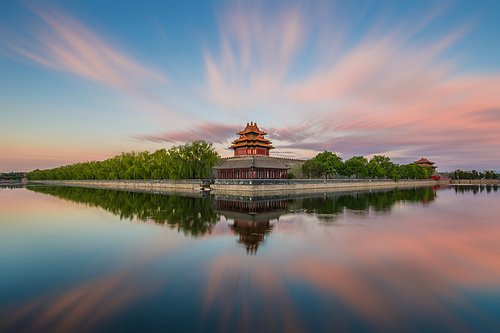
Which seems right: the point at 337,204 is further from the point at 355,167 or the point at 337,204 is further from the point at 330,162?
the point at 355,167

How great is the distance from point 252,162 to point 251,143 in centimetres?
1227

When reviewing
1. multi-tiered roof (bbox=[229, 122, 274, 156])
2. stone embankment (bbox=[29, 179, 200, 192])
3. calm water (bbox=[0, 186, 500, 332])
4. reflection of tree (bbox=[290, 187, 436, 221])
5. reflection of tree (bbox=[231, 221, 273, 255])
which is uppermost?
multi-tiered roof (bbox=[229, 122, 274, 156])

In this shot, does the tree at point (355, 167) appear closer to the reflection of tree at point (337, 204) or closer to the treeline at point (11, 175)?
the reflection of tree at point (337, 204)

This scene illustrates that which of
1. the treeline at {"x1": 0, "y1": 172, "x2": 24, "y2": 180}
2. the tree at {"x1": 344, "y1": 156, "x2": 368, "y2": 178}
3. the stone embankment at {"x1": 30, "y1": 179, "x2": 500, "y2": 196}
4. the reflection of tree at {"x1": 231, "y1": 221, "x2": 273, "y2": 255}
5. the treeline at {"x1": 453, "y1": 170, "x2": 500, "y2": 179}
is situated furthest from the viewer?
the treeline at {"x1": 0, "y1": 172, "x2": 24, "y2": 180}

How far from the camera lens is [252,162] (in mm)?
45219

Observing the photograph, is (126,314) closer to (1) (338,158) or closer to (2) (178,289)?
(2) (178,289)

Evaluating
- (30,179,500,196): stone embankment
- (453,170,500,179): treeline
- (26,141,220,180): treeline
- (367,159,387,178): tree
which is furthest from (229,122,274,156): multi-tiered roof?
(453,170,500,179): treeline

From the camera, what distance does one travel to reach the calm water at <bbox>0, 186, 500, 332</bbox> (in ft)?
20.0

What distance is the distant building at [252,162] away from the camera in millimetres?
45800

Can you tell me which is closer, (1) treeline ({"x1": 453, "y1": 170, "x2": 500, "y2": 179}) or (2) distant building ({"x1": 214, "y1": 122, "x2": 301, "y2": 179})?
(2) distant building ({"x1": 214, "y1": 122, "x2": 301, "y2": 179})

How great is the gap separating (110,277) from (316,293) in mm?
Answer: 7079

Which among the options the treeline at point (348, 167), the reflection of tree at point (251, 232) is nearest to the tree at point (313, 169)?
the treeline at point (348, 167)

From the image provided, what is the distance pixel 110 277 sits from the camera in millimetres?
8617

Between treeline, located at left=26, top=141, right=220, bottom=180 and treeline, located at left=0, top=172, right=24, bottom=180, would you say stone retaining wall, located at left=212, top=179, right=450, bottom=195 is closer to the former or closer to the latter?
treeline, located at left=26, top=141, right=220, bottom=180
